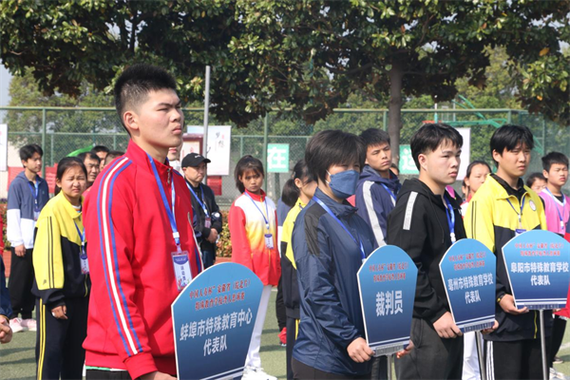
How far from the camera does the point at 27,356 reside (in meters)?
7.51

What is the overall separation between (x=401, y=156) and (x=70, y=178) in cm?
945

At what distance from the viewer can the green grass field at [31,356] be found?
6.88 metres

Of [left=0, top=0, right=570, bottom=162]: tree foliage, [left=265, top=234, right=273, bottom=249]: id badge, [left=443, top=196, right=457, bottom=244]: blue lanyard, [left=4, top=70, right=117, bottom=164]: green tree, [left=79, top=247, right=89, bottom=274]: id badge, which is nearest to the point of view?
[left=443, top=196, right=457, bottom=244]: blue lanyard

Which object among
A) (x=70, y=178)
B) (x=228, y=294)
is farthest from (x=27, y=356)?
(x=228, y=294)

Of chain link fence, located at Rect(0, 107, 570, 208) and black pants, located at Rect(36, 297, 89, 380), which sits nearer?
black pants, located at Rect(36, 297, 89, 380)

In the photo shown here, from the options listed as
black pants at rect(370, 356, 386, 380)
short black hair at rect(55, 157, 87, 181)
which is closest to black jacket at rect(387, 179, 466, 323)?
black pants at rect(370, 356, 386, 380)

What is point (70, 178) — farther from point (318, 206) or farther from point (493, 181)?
point (493, 181)

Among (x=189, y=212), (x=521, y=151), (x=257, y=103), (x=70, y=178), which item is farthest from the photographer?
(x=257, y=103)

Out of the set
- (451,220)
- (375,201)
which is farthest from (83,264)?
(451,220)

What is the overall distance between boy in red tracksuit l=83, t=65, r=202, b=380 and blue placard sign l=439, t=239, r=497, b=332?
4.57 ft

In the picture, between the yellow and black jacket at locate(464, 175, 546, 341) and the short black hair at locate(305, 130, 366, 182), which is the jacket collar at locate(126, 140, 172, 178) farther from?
the yellow and black jacket at locate(464, 175, 546, 341)

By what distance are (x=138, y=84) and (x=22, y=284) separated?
645cm

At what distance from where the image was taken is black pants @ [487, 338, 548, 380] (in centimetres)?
434

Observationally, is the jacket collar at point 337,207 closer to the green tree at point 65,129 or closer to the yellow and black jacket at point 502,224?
the yellow and black jacket at point 502,224
